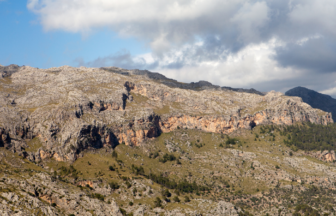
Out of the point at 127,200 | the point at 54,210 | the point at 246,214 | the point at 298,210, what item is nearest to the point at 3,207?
the point at 54,210

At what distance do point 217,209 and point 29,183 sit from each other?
12110 centimetres

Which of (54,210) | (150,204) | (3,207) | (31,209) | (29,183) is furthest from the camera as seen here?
(150,204)

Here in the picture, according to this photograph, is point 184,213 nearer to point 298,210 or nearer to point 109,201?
point 109,201

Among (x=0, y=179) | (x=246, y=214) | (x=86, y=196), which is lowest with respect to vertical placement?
(x=246, y=214)

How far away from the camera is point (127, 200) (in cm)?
19538

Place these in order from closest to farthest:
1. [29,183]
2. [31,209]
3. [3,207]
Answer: [3,207], [31,209], [29,183]

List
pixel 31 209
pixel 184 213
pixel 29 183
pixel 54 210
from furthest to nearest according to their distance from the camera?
pixel 184 213 → pixel 29 183 → pixel 54 210 → pixel 31 209

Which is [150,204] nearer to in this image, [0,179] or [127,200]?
[127,200]

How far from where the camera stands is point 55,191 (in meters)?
162

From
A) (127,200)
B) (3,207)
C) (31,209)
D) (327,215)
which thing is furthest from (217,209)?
(3,207)

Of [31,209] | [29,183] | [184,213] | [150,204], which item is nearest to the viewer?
[31,209]

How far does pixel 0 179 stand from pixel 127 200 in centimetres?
8363

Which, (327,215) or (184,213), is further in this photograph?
(327,215)

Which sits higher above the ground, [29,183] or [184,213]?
[29,183]
